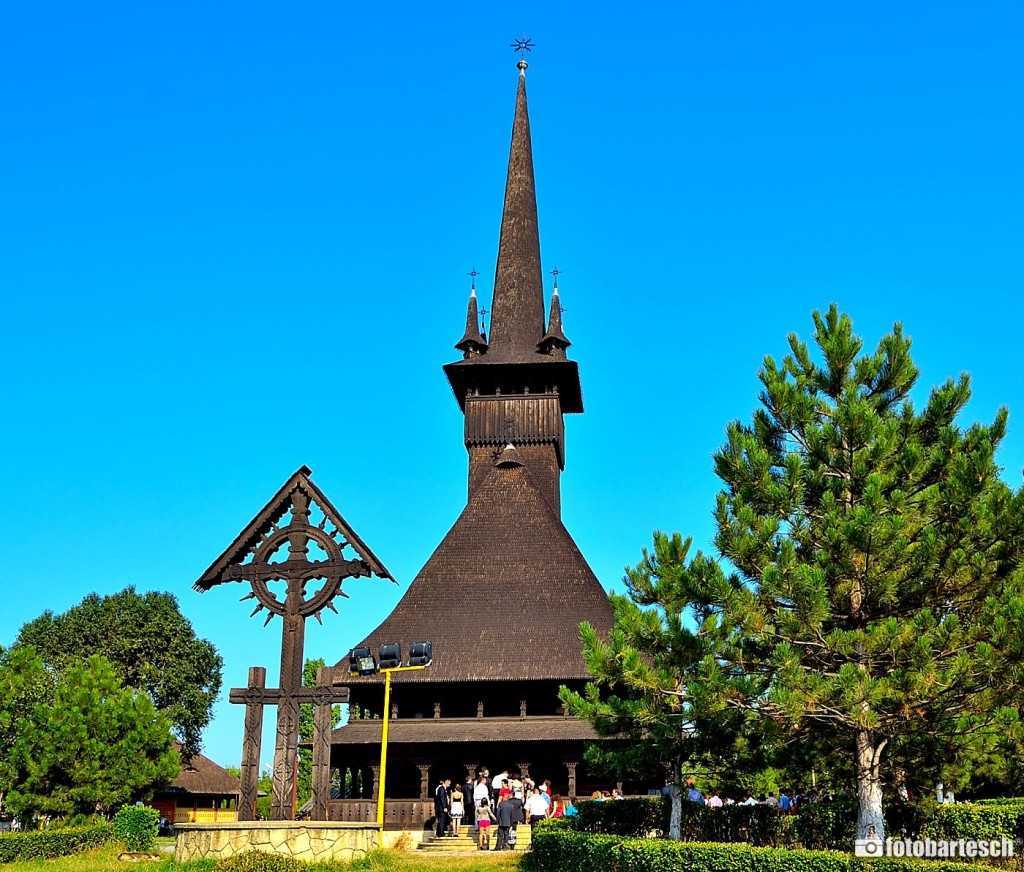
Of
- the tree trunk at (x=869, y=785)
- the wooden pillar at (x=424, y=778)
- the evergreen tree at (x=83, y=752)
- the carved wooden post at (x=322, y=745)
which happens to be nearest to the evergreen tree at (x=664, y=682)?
the tree trunk at (x=869, y=785)

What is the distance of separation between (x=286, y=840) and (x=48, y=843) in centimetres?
951

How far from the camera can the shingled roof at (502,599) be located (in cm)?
2752

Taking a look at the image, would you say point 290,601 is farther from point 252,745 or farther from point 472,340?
point 472,340

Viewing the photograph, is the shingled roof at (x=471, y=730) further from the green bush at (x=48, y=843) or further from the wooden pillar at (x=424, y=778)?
the green bush at (x=48, y=843)

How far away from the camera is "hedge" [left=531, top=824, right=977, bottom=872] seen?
1066cm

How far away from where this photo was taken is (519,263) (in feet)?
137

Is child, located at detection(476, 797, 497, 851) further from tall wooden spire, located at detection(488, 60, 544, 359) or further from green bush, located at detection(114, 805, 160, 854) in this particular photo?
tall wooden spire, located at detection(488, 60, 544, 359)

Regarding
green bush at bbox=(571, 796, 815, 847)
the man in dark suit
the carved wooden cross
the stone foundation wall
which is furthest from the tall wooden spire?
the stone foundation wall

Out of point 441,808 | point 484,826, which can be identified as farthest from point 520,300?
point 484,826

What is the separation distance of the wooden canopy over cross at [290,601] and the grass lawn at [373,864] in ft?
3.80

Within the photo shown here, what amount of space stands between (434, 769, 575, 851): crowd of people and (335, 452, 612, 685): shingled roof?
314 centimetres

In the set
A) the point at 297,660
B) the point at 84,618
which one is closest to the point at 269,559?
the point at 297,660

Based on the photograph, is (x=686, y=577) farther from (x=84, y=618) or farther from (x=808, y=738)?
(x=84, y=618)

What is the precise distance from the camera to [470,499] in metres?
35.6
